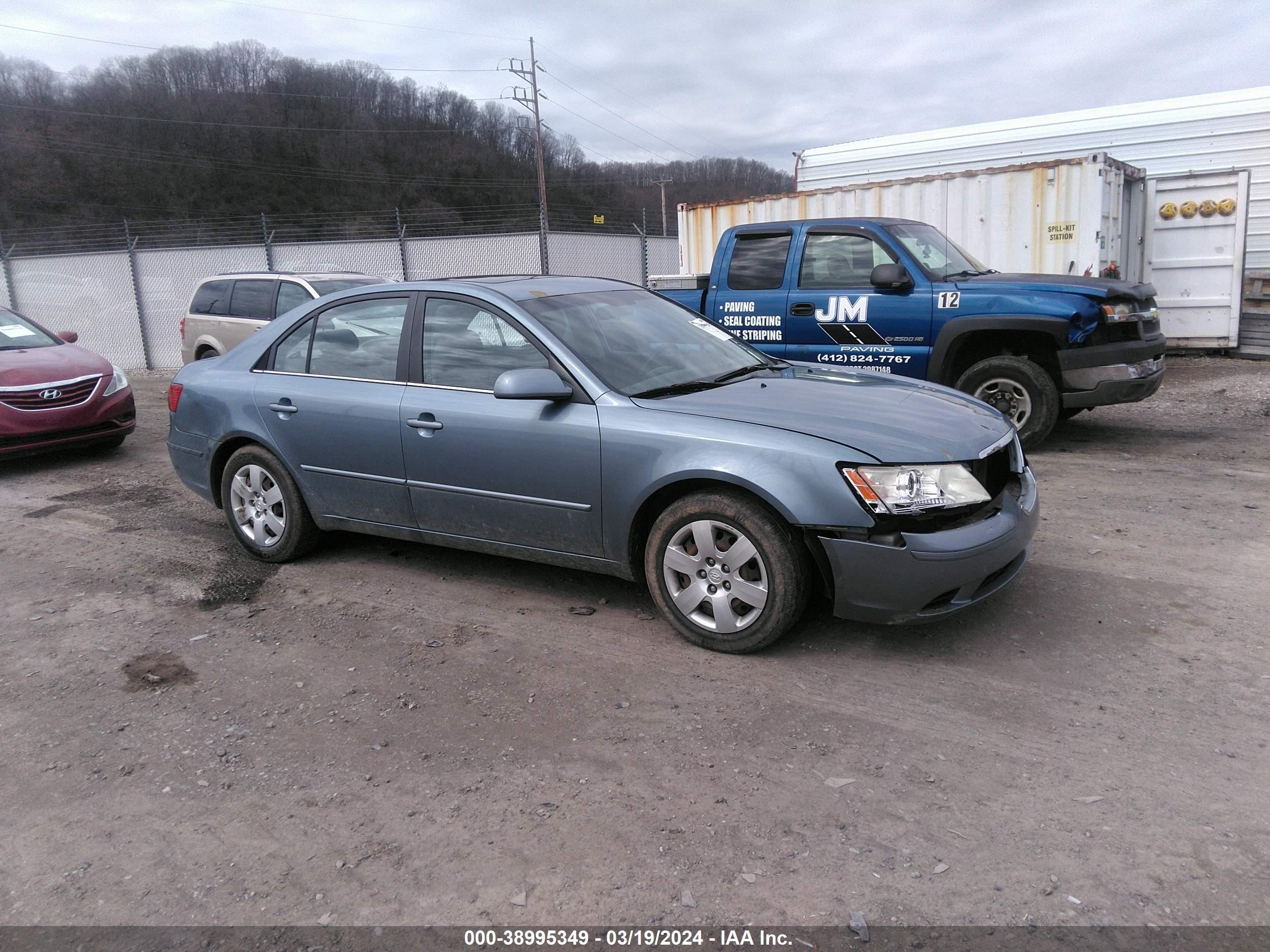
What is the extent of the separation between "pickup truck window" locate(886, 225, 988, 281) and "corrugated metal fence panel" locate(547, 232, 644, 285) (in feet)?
38.0

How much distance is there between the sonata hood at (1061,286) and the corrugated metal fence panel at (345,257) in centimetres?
1315

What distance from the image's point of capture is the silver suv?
35.8ft

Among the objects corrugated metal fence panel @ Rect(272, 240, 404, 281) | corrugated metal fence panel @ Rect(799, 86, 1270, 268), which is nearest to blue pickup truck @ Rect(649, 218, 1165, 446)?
corrugated metal fence panel @ Rect(799, 86, 1270, 268)

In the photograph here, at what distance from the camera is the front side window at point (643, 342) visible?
14.1 feet

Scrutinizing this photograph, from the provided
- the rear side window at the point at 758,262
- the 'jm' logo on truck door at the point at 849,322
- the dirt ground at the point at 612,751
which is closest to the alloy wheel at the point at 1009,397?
the 'jm' logo on truck door at the point at 849,322

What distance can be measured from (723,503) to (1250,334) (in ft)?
40.8

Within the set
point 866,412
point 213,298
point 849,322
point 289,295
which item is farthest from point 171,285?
point 866,412

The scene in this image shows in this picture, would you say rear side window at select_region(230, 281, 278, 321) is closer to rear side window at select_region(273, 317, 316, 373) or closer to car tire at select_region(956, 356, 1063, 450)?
rear side window at select_region(273, 317, 316, 373)

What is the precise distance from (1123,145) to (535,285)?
1283 centimetres

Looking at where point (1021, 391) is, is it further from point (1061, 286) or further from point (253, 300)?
point (253, 300)

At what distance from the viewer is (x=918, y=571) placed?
3.52m

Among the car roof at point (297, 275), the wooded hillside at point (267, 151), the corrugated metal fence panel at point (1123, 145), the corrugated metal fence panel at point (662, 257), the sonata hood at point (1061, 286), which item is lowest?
the sonata hood at point (1061, 286)

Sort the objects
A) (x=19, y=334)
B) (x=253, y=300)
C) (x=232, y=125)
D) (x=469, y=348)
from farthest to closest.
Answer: (x=232, y=125) < (x=253, y=300) < (x=19, y=334) < (x=469, y=348)

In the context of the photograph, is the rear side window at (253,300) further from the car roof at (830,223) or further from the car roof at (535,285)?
the car roof at (535,285)
